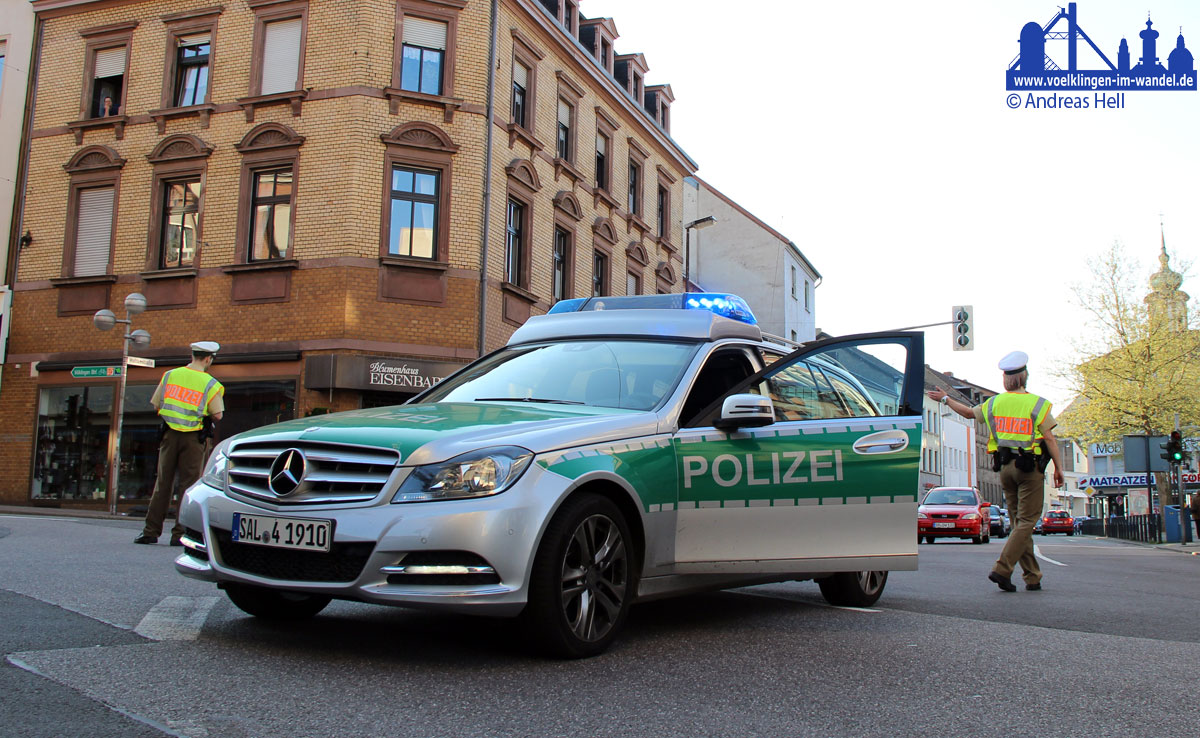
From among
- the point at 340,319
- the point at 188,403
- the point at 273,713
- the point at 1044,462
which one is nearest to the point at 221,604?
the point at 273,713

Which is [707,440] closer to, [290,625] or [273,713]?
[290,625]

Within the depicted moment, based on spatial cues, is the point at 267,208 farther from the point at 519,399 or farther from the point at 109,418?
the point at 519,399

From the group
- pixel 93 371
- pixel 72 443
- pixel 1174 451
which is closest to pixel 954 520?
pixel 1174 451

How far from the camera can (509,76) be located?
914 inches

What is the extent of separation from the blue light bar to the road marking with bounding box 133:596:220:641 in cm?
278

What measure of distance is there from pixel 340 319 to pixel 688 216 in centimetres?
1866

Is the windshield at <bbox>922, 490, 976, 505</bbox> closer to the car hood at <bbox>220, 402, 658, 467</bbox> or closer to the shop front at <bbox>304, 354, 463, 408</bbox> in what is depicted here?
the shop front at <bbox>304, 354, 463, 408</bbox>

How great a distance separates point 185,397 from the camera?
963 cm

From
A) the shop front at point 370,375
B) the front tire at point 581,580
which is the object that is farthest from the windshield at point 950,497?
the front tire at point 581,580

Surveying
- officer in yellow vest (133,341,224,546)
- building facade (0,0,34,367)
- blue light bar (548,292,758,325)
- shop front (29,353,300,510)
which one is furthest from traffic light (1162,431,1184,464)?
building facade (0,0,34,367)

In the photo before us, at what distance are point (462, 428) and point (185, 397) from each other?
616 cm

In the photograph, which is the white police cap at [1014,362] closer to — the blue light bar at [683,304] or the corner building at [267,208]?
the blue light bar at [683,304]

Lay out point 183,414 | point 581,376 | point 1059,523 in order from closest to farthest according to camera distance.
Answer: point 581,376, point 183,414, point 1059,523

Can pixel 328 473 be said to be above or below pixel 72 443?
below
